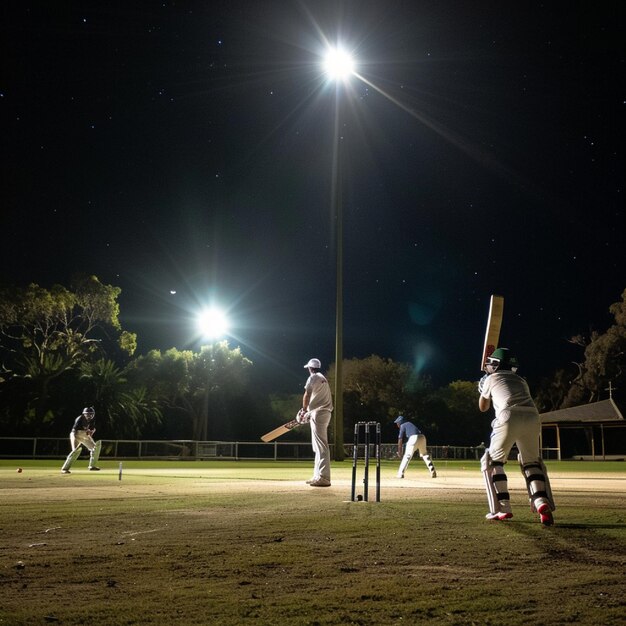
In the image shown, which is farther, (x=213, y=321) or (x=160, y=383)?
(x=160, y=383)

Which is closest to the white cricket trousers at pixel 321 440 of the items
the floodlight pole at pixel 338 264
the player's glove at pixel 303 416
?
the player's glove at pixel 303 416

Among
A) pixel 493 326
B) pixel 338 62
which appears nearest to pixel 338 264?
pixel 338 62

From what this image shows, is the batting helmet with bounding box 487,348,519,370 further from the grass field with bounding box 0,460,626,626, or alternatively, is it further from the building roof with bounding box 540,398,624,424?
the building roof with bounding box 540,398,624,424

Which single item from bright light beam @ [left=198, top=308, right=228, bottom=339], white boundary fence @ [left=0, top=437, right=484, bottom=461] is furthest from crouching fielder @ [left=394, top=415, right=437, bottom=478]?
bright light beam @ [left=198, top=308, right=228, bottom=339]

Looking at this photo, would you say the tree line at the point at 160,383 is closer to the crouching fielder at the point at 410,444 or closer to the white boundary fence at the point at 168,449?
the white boundary fence at the point at 168,449

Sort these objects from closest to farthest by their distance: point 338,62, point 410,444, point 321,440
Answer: point 321,440, point 410,444, point 338,62

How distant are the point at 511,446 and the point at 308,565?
4.26 meters

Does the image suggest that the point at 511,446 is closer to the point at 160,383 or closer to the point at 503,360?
the point at 503,360

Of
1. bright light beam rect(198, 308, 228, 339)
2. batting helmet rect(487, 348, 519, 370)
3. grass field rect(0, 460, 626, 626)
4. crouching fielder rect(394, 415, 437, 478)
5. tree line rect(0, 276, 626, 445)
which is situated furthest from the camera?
bright light beam rect(198, 308, 228, 339)

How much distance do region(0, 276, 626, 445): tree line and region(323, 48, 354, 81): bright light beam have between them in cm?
2543

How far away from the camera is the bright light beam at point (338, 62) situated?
3138 centimetres

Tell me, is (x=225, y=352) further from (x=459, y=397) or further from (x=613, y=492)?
A: (x=613, y=492)

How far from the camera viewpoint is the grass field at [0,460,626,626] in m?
4.64

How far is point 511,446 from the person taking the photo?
9570 mm
